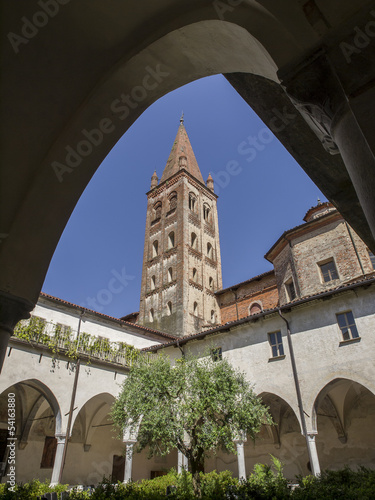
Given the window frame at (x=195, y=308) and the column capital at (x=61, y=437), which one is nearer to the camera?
the column capital at (x=61, y=437)

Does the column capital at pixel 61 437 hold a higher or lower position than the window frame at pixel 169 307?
lower

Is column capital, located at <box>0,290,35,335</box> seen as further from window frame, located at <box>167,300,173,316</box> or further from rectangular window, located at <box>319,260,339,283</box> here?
window frame, located at <box>167,300,173,316</box>

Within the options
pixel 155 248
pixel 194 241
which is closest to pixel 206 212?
pixel 194 241

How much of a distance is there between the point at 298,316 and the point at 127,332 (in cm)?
995

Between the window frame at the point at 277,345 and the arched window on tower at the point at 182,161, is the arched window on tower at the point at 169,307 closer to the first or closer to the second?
the window frame at the point at 277,345

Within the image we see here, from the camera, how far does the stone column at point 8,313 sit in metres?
2.37

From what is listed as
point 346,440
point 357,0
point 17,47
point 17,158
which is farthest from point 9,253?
point 346,440

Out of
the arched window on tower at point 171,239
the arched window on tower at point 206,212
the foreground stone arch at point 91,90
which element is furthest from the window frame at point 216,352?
the arched window on tower at point 206,212

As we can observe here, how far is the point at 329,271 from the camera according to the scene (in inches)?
757

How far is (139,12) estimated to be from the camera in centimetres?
253

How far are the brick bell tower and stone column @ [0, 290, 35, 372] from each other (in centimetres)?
2602

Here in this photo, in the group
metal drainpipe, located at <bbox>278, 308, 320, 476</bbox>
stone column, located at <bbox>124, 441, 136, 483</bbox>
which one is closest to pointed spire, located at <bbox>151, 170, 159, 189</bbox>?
metal drainpipe, located at <bbox>278, 308, 320, 476</bbox>

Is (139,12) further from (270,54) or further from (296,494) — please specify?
(296,494)

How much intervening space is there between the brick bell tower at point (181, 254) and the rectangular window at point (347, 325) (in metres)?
16.1
